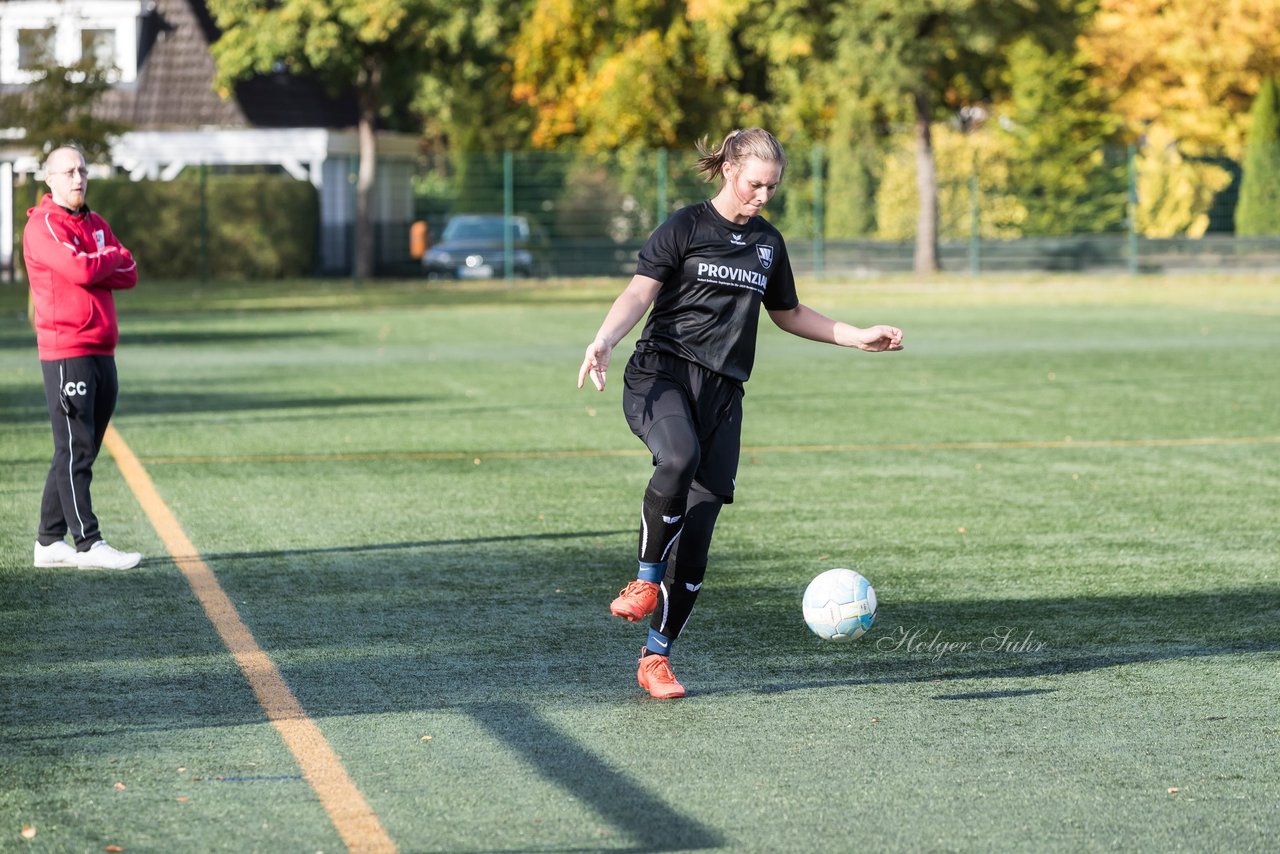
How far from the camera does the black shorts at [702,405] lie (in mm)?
6402

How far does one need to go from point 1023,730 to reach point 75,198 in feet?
16.0

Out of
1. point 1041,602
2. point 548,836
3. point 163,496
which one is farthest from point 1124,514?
point 548,836

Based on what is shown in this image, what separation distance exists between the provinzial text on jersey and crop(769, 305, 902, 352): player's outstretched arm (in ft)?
0.70

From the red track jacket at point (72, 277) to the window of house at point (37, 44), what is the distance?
2682cm

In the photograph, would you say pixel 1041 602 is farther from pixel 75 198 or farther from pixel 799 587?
pixel 75 198

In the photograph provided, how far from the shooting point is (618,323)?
6145mm

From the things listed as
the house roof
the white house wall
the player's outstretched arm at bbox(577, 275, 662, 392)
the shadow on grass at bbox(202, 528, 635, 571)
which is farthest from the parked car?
the player's outstretched arm at bbox(577, 275, 662, 392)

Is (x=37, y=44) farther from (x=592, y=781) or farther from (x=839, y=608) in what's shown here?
(x=592, y=781)

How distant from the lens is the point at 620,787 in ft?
17.0

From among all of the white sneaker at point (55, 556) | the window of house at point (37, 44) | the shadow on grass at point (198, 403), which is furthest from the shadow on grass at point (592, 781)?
the window of house at point (37, 44)

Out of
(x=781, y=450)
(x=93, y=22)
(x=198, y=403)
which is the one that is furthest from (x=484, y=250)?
(x=781, y=450)

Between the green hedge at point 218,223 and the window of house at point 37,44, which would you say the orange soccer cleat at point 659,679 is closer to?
the window of house at point 37,44

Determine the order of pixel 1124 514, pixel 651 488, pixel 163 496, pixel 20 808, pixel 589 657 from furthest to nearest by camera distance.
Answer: pixel 163 496, pixel 1124 514, pixel 589 657, pixel 651 488, pixel 20 808

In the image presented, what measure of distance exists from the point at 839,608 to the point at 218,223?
120 ft
